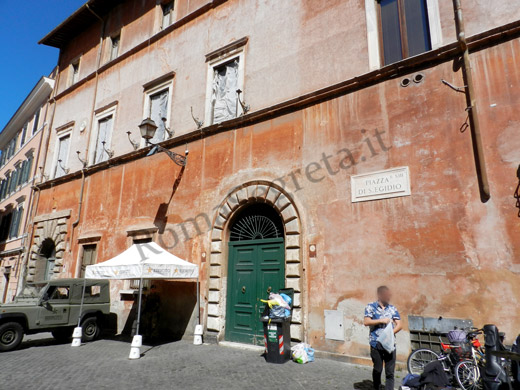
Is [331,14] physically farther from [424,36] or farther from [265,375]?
[265,375]

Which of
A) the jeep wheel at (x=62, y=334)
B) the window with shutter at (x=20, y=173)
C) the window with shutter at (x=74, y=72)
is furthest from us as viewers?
the window with shutter at (x=20, y=173)

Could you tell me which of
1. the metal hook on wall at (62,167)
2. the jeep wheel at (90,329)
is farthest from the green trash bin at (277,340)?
the metal hook on wall at (62,167)

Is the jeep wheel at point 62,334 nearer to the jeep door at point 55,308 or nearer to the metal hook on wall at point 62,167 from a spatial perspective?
the jeep door at point 55,308

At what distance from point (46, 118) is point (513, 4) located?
1927cm

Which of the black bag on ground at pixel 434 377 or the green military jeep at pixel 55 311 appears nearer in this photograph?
the black bag on ground at pixel 434 377

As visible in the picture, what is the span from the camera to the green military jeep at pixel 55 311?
27.3 feet

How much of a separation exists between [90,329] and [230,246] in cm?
436

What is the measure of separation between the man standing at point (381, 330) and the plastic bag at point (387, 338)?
0.17 feet

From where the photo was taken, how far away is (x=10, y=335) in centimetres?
829

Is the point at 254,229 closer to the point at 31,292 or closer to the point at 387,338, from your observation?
the point at 387,338

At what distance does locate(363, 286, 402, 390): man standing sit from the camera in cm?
479

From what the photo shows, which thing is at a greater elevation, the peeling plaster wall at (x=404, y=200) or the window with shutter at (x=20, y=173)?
the window with shutter at (x=20, y=173)

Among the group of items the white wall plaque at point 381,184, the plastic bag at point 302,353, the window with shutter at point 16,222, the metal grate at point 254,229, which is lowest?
the plastic bag at point 302,353

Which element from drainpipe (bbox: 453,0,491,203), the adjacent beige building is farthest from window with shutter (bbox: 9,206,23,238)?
drainpipe (bbox: 453,0,491,203)
